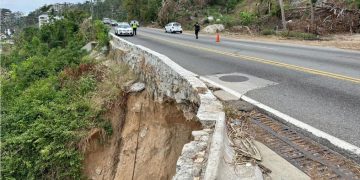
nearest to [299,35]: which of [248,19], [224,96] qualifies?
[248,19]

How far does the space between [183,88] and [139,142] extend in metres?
3.70

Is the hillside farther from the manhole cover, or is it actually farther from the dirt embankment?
the dirt embankment

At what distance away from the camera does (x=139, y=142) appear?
1065 cm

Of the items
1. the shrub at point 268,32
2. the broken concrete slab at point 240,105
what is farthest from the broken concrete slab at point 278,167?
the shrub at point 268,32

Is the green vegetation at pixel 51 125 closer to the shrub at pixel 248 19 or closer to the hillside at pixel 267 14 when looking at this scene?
the hillside at pixel 267 14

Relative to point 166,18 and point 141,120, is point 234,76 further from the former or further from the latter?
point 166,18

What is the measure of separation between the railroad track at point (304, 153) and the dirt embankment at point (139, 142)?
283cm

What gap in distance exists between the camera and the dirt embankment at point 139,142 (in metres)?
8.84

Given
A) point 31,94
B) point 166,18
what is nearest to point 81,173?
point 31,94

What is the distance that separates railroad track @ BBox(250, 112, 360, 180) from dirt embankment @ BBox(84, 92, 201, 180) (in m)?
2.83

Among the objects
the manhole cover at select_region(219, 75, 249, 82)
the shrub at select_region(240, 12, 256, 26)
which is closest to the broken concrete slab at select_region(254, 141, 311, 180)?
the manhole cover at select_region(219, 75, 249, 82)

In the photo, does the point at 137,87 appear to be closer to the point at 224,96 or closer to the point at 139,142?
the point at 139,142

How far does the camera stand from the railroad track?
3.92 meters

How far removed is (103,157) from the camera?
11.1 meters
